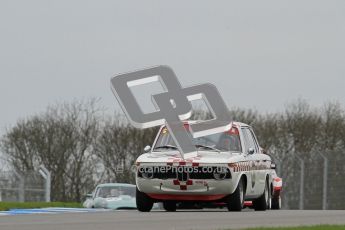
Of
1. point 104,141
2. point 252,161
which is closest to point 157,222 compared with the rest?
point 252,161

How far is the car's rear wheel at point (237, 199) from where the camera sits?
2112 cm

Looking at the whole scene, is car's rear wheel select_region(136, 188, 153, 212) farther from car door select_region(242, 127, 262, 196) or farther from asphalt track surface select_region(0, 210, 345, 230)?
asphalt track surface select_region(0, 210, 345, 230)

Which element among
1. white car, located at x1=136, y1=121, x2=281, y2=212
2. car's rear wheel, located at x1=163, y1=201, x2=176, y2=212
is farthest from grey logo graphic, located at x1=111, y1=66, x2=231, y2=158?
car's rear wheel, located at x1=163, y1=201, x2=176, y2=212

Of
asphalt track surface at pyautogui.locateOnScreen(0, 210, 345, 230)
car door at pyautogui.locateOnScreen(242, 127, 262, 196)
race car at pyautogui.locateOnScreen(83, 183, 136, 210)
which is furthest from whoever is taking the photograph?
race car at pyautogui.locateOnScreen(83, 183, 136, 210)

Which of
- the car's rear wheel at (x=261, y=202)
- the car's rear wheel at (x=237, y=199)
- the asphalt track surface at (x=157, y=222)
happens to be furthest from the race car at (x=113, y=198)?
the asphalt track surface at (x=157, y=222)

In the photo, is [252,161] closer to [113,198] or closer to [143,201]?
[143,201]

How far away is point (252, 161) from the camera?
73.6 ft

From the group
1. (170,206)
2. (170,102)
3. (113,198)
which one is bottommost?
(113,198)

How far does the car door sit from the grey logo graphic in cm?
56

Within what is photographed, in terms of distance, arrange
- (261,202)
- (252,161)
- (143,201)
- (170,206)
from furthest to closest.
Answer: (261,202), (170,206), (252,161), (143,201)

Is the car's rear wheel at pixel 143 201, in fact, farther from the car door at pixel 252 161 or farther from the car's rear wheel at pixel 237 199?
the car door at pixel 252 161

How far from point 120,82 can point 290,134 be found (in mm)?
50692

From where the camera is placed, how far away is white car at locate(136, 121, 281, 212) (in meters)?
20.7

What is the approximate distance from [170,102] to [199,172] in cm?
326
